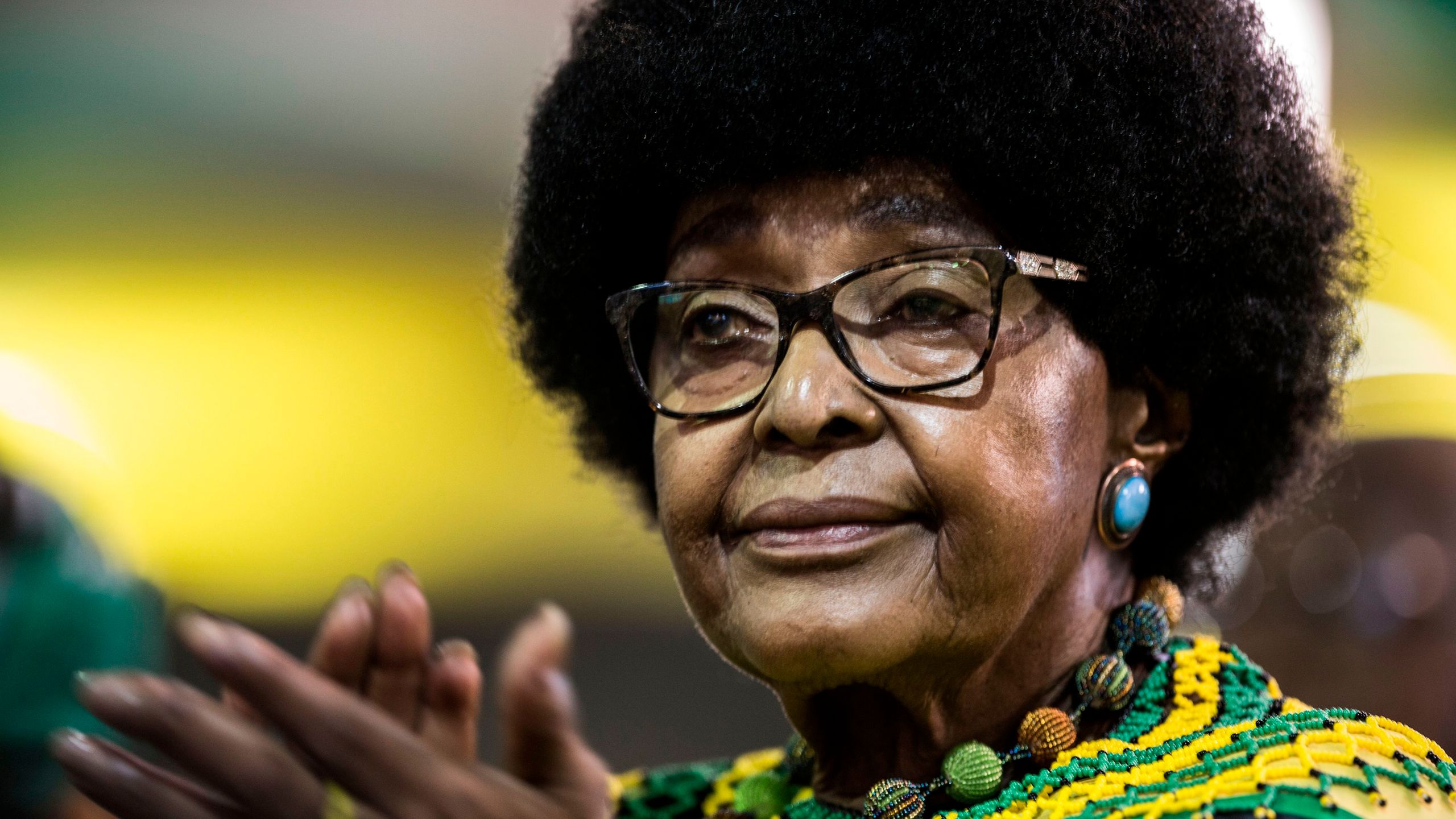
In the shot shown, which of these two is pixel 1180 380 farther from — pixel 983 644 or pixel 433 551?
pixel 433 551

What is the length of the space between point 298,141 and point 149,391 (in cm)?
110

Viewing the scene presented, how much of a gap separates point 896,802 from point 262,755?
0.69m

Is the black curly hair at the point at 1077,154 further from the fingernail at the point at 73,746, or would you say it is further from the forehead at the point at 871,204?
the fingernail at the point at 73,746

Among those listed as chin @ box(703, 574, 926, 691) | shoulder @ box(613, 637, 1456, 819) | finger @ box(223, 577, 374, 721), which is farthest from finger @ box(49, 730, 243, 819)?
shoulder @ box(613, 637, 1456, 819)

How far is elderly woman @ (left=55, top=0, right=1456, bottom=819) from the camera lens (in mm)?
1331

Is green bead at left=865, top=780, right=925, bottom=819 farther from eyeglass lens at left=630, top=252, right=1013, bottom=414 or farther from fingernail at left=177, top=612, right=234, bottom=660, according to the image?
fingernail at left=177, top=612, right=234, bottom=660

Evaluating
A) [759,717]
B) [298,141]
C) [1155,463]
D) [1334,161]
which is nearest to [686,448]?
[1155,463]

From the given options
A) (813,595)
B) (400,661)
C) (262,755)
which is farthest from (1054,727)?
(262,755)

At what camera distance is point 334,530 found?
476 centimetres

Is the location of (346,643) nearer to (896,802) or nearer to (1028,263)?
(896,802)

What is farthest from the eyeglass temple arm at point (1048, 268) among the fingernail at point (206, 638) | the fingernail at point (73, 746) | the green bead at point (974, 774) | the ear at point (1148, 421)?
the fingernail at point (73, 746)

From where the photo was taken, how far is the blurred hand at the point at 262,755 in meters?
1.06

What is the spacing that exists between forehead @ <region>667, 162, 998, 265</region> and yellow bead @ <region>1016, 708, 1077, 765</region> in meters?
0.54

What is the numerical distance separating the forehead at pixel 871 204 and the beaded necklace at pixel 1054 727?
50cm
